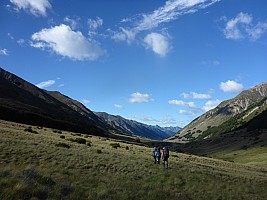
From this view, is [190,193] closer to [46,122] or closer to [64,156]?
[64,156]

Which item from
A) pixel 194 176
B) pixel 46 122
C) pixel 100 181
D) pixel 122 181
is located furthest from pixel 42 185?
pixel 46 122

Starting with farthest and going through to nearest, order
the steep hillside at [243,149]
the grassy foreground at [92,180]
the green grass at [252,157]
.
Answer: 1. the steep hillside at [243,149]
2. the green grass at [252,157]
3. the grassy foreground at [92,180]

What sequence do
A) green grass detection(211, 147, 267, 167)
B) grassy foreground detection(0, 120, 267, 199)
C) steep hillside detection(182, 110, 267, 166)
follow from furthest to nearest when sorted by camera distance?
steep hillside detection(182, 110, 267, 166) → green grass detection(211, 147, 267, 167) → grassy foreground detection(0, 120, 267, 199)

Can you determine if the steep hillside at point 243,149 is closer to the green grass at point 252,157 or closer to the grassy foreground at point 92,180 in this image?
the green grass at point 252,157

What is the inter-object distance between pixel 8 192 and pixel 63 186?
3.80 meters

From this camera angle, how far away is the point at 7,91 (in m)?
147

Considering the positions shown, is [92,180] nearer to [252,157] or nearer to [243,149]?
[252,157]

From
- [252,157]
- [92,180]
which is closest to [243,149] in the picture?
[252,157]

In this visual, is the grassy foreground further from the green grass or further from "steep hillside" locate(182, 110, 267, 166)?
the green grass

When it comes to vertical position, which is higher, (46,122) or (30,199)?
(46,122)

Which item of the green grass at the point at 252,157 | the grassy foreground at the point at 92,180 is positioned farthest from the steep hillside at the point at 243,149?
the grassy foreground at the point at 92,180

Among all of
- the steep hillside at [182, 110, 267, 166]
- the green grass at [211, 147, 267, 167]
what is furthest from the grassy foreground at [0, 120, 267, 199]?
the green grass at [211, 147, 267, 167]

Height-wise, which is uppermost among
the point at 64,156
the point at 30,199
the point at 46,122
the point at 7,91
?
the point at 7,91

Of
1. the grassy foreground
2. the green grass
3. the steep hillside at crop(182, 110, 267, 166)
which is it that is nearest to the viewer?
the grassy foreground
